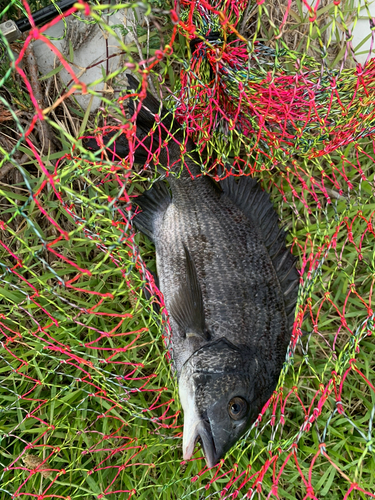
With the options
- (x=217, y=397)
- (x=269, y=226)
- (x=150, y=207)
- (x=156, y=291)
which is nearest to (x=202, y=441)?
(x=217, y=397)

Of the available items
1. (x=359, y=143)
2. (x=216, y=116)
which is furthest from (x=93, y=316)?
(x=359, y=143)

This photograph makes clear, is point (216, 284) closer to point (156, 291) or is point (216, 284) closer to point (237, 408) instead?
point (156, 291)

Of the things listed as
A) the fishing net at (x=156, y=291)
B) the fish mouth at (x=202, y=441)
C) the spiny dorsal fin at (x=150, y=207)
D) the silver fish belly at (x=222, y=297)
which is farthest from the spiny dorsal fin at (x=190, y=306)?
the fish mouth at (x=202, y=441)

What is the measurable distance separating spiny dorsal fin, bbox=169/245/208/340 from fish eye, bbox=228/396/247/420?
41cm

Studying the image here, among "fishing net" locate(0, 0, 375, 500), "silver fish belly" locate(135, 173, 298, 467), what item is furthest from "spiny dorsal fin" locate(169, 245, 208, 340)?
"fishing net" locate(0, 0, 375, 500)

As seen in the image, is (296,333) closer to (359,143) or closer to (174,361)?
(174,361)

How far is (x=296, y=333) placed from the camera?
93.3 inches

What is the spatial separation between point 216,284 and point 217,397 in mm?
691

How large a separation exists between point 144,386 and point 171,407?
0.25 meters

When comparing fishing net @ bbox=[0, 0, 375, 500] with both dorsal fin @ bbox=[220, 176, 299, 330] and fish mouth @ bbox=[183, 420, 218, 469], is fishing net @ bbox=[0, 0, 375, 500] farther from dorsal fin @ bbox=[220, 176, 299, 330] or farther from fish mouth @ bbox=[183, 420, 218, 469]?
fish mouth @ bbox=[183, 420, 218, 469]

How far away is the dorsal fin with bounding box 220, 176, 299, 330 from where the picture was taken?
256 cm

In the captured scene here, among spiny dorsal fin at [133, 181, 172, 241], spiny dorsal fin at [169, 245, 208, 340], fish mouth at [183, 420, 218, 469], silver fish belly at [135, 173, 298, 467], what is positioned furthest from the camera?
spiny dorsal fin at [133, 181, 172, 241]

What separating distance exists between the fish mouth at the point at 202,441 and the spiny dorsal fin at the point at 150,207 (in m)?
1.28

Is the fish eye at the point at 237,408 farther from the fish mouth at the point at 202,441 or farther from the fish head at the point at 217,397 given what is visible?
the fish mouth at the point at 202,441
